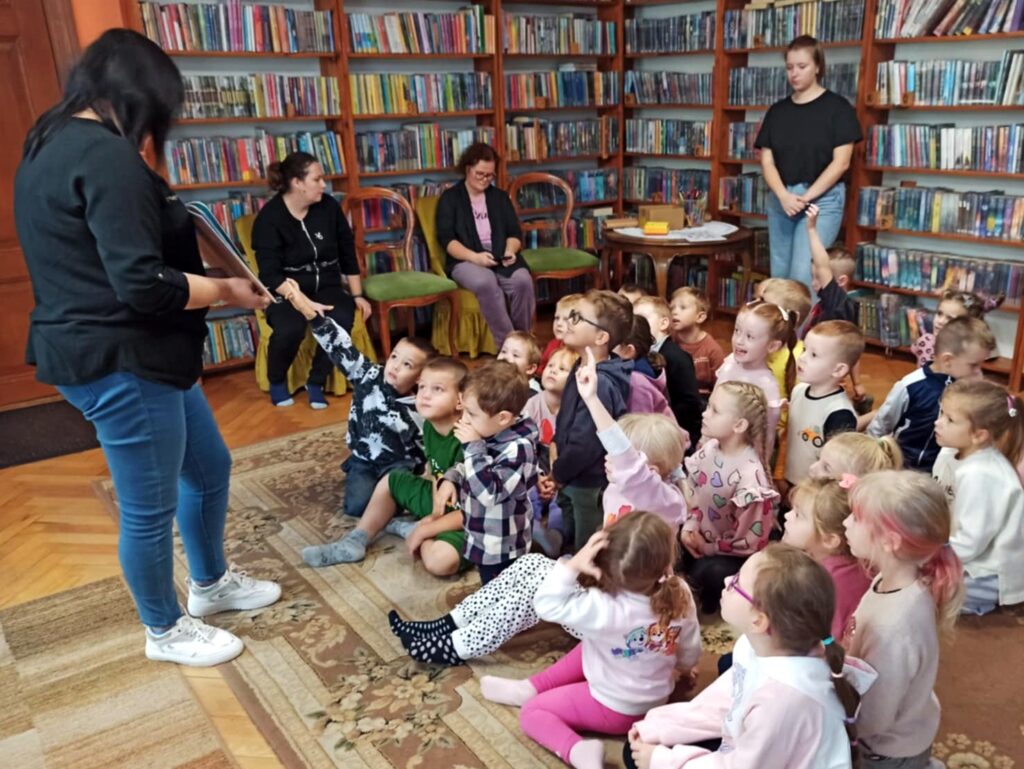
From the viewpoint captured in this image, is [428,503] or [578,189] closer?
[428,503]

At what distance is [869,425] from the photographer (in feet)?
9.57

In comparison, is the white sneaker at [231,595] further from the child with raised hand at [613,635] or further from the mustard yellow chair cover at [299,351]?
the mustard yellow chair cover at [299,351]

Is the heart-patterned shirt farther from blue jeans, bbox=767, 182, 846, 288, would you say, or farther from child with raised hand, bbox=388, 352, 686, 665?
blue jeans, bbox=767, 182, 846, 288

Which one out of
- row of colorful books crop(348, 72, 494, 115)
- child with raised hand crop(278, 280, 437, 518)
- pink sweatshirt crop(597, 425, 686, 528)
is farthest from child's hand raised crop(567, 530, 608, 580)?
row of colorful books crop(348, 72, 494, 115)

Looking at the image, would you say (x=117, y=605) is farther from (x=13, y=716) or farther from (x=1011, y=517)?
(x=1011, y=517)

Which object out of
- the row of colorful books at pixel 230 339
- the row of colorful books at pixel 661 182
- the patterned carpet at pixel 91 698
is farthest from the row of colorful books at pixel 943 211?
the patterned carpet at pixel 91 698

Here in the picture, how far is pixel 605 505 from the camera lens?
223cm

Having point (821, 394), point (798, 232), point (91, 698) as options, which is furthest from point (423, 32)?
point (91, 698)

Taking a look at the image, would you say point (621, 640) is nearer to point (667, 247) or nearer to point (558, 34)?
point (667, 247)

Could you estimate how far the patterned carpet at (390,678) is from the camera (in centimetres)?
191

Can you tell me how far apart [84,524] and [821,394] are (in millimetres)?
2689

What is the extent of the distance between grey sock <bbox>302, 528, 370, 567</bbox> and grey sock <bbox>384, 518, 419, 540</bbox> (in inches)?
5.8

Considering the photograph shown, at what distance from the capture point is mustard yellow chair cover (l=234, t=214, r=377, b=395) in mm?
4566

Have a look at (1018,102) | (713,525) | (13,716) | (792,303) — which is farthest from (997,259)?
(13,716)
